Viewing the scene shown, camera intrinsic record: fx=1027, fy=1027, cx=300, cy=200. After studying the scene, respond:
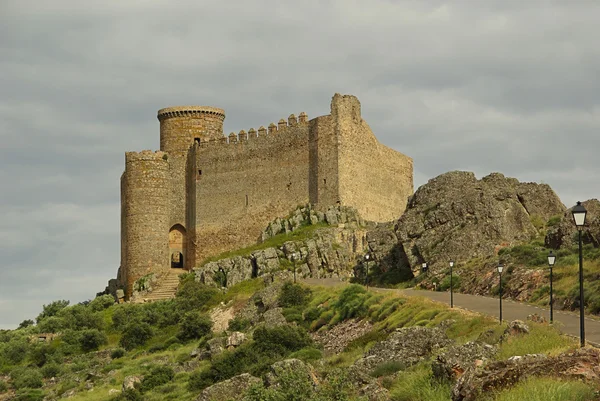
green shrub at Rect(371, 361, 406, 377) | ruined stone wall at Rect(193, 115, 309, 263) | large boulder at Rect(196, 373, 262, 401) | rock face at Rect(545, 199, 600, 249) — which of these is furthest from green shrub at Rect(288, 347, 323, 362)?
ruined stone wall at Rect(193, 115, 309, 263)

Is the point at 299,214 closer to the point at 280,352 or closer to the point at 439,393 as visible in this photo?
the point at 280,352

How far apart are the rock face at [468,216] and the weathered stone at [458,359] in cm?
2603

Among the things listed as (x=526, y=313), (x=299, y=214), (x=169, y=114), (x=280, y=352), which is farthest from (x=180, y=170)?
(x=526, y=313)

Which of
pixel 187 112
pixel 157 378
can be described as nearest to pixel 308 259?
pixel 187 112

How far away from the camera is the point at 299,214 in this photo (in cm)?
5738

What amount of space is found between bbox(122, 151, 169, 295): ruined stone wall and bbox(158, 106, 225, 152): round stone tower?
56.6 inches

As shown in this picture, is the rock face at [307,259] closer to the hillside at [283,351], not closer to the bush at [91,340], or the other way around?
the hillside at [283,351]

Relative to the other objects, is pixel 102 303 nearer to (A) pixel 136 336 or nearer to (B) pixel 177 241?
(B) pixel 177 241

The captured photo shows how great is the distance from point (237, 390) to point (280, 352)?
972 centimetres

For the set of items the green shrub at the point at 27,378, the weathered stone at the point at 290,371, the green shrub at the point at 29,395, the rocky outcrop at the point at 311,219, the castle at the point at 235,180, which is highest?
the castle at the point at 235,180

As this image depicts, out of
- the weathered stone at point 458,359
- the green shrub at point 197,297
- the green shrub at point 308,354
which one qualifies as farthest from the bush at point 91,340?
the weathered stone at point 458,359

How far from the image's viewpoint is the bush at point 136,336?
5109 cm

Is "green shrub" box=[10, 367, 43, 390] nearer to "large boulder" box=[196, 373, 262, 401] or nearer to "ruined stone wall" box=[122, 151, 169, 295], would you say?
"ruined stone wall" box=[122, 151, 169, 295]

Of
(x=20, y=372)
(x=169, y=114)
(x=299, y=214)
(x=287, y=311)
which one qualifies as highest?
(x=169, y=114)
